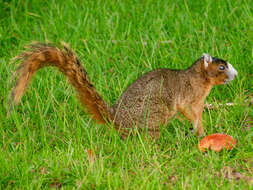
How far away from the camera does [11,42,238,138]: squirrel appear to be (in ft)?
11.8

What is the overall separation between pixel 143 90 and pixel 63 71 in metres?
0.69

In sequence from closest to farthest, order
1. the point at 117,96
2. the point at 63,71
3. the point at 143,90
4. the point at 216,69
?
the point at 63,71 < the point at 143,90 < the point at 216,69 < the point at 117,96

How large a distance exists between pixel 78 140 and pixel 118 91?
1.09 m

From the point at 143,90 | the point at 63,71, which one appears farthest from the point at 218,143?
the point at 63,71

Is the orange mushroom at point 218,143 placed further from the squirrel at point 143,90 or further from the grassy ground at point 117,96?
the squirrel at point 143,90

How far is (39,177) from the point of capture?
330cm

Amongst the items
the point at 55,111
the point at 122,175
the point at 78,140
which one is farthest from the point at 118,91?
the point at 122,175

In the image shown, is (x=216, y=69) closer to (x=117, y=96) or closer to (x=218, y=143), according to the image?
(x=218, y=143)

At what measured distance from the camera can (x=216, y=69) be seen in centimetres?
421

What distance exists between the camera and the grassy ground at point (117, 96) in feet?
10.8

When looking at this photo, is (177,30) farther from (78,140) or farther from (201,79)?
(78,140)

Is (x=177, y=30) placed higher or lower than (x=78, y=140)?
higher

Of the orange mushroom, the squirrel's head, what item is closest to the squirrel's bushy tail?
the orange mushroom

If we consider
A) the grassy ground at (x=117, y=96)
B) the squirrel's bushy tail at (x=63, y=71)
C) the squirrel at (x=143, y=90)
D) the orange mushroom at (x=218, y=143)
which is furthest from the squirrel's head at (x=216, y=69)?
the squirrel's bushy tail at (x=63, y=71)
